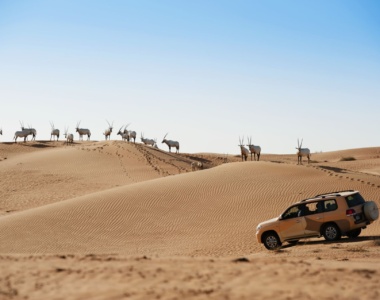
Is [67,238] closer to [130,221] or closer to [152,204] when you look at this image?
[130,221]

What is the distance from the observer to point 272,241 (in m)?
16.7

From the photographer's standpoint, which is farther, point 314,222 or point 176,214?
point 176,214

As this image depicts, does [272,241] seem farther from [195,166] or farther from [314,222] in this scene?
[195,166]

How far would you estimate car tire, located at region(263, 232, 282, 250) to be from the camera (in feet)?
54.6

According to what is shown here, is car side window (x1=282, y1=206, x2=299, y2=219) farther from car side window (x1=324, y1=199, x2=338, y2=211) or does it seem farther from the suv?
car side window (x1=324, y1=199, x2=338, y2=211)

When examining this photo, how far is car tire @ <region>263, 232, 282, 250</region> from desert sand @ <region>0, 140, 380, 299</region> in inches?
13.6

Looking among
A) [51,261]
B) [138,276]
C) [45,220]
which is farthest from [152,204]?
[138,276]

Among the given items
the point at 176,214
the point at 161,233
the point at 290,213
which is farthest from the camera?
the point at 176,214

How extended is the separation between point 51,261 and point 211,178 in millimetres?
18746

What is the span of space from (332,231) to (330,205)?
0.80 meters

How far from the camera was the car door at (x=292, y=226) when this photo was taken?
16484 millimetres

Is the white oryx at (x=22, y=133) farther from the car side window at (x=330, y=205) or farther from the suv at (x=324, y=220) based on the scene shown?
the car side window at (x=330, y=205)

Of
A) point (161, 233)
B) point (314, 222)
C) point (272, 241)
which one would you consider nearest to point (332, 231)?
point (314, 222)

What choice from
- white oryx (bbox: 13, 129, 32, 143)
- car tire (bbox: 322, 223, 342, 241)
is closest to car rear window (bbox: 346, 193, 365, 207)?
car tire (bbox: 322, 223, 342, 241)
